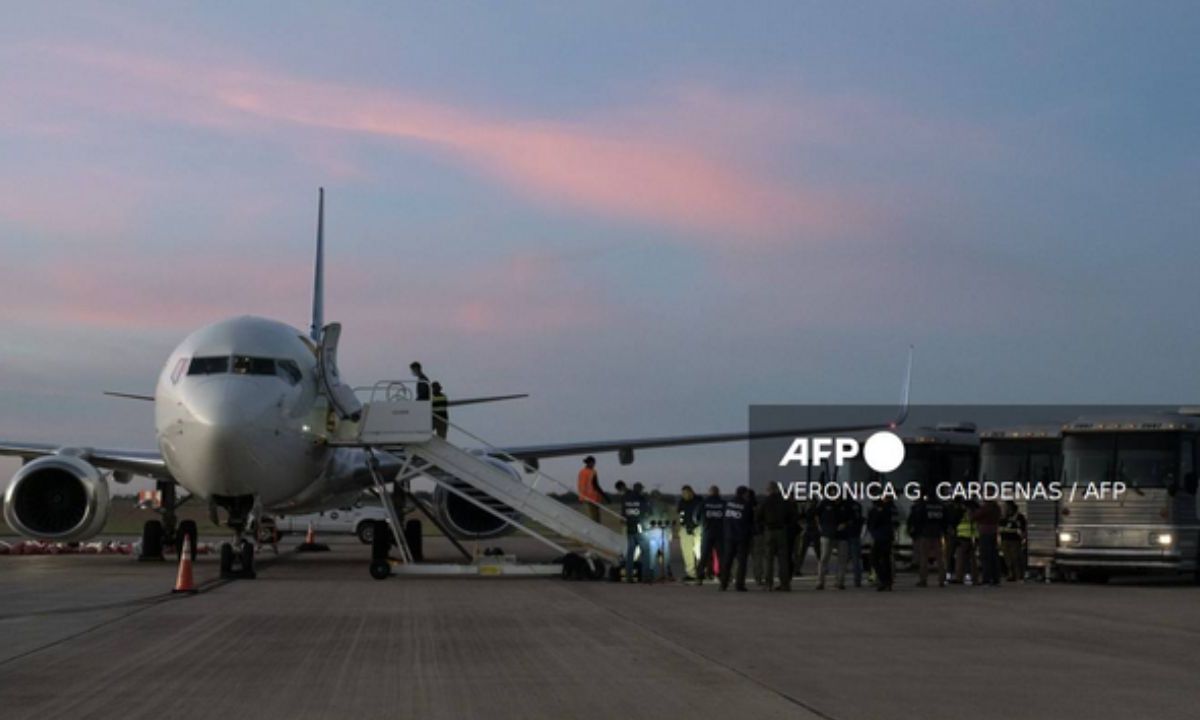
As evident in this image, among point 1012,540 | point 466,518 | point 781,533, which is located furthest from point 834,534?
point 466,518

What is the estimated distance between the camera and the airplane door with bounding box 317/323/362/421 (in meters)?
25.9

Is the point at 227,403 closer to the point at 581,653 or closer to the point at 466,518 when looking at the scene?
the point at 466,518

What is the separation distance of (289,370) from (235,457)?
2.18m

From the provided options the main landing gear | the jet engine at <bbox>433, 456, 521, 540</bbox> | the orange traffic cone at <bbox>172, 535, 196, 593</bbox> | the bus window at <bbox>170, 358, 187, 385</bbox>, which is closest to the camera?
the orange traffic cone at <bbox>172, 535, 196, 593</bbox>

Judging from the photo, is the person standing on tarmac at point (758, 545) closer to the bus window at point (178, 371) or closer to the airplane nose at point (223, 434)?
the airplane nose at point (223, 434)

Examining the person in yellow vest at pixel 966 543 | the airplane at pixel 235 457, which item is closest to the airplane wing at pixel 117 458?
the airplane at pixel 235 457

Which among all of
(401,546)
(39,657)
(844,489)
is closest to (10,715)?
(39,657)

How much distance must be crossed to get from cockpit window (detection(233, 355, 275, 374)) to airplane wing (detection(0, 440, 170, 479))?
4986mm

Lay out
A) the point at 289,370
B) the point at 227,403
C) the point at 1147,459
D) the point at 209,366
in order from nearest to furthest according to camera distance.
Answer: the point at 227,403, the point at 209,366, the point at 289,370, the point at 1147,459

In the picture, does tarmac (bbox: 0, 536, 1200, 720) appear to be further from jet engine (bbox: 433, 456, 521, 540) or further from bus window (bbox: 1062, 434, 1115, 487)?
jet engine (bbox: 433, 456, 521, 540)

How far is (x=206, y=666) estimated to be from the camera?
40.4ft

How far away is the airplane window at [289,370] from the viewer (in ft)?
81.0

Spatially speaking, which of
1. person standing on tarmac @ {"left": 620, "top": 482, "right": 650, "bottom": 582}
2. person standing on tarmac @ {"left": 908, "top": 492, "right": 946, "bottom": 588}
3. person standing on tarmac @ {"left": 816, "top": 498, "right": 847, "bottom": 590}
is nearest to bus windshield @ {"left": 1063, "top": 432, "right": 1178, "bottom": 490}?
person standing on tarmac @ {"left": 908, "top": 492, "right": 946, "bottom": 588}

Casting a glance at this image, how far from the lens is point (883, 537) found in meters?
24.4
